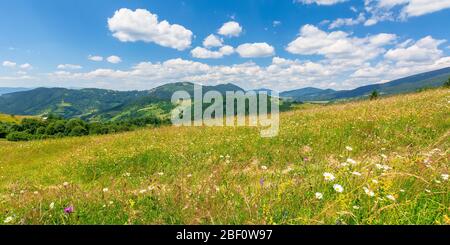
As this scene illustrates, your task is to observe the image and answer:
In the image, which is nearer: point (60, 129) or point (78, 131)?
point (78, 131)

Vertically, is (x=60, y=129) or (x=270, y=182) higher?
(x=270, y=182)

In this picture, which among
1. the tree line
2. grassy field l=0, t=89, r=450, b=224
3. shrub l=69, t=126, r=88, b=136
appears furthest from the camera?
the tree line

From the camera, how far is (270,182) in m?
4.51

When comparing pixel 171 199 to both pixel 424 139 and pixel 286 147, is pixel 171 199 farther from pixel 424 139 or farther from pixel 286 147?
pixel 424 139

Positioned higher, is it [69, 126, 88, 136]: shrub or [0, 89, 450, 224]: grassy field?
[0, 89, 450, 224]: grassy field

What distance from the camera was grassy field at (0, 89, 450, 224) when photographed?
3.28 metres

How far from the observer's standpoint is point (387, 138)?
9.40 metres

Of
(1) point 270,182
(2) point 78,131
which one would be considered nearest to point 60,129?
(2) point 78,131

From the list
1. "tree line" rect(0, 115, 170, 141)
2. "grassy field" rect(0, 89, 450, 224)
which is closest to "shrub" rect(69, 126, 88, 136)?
"tree line" rect(0, 115, 170, 141)

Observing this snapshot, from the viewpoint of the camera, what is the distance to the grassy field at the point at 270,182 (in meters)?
3.28

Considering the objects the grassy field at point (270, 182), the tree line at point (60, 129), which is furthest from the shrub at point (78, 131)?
the grassy field at point (270, 182)

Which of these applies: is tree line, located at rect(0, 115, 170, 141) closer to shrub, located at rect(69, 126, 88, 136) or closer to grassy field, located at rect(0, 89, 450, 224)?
shrub, located at rect(69, 126, 88, 136)

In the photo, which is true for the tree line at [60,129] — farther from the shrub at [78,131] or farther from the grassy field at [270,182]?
the grassy field at [270,182]

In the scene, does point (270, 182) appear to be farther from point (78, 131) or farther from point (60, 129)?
point (60, 129)
